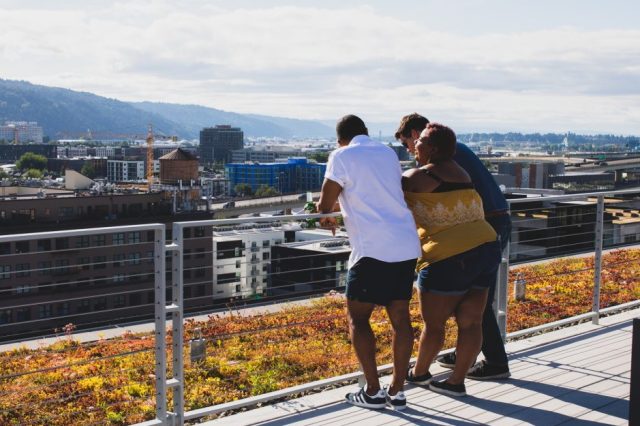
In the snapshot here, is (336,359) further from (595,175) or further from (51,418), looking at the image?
(595,175)

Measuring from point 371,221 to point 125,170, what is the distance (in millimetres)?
160949

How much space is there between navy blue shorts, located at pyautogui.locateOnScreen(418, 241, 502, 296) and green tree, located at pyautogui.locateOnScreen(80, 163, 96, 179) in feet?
505

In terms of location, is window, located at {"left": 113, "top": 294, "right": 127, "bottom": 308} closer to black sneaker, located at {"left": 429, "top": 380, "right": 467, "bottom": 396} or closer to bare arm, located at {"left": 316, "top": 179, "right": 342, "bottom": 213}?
black sneaker, located at {"left": 429, "top": 380, "right": 467, "bottom": 396}

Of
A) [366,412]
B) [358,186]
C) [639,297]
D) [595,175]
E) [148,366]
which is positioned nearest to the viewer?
[358,186]

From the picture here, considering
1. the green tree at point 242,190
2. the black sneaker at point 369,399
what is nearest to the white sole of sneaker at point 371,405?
the black sneaker at point 369,399

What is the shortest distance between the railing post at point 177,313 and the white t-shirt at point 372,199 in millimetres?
723

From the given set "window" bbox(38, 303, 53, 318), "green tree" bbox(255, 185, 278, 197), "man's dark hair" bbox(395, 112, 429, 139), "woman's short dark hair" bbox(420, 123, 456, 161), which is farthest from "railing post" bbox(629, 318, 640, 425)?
"green tree" bbox(255, 185, 278, 197)

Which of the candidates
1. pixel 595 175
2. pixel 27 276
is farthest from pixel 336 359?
pixel 595 175

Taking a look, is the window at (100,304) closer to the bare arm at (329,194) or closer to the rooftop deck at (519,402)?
the rooftop deck at (519,402)

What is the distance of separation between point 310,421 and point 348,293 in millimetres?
642

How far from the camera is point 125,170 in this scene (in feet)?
523

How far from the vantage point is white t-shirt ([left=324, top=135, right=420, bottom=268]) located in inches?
137

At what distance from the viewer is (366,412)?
3803 millimetres

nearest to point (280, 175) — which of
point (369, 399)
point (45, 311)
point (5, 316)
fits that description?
point (45, 311)
